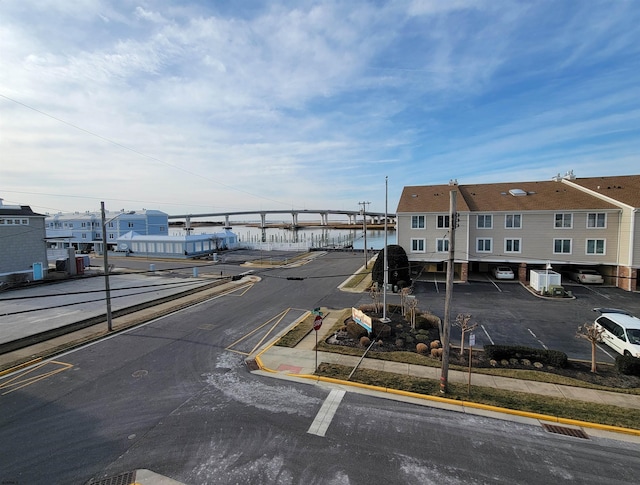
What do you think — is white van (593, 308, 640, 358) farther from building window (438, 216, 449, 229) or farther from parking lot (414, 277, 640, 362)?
building window (438, 216, 449, 229)

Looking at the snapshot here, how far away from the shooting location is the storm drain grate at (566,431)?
9648 mm

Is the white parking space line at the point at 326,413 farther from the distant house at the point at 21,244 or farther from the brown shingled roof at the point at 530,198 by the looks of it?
the distant house at the point at 21,244

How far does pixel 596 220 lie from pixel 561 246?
381 centimetres

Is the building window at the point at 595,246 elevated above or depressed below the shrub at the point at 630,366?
above

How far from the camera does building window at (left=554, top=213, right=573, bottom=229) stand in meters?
32.1

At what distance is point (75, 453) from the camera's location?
8.94 metres

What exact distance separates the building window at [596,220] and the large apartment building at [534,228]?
2.9 inches

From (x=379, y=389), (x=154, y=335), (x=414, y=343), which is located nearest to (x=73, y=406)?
(x=154, y=335)

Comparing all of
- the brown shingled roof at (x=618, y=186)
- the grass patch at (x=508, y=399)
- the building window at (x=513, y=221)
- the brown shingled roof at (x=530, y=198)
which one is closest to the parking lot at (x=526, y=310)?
the grass patch at (x=508, y=399)

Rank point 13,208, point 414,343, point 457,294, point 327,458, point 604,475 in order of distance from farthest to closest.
→ point 13,208 < point 457,294 < point 414,343 < point 327,458 < point 604,475

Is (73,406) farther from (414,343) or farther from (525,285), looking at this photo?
(525,285)

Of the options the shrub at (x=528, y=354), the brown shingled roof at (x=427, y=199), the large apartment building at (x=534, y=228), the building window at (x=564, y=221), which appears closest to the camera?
the shrub at (x=528, y=354)

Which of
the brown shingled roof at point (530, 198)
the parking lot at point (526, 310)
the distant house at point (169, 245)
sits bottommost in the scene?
the parking lot at point (526, 310)

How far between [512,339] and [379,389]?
33.8 ft
